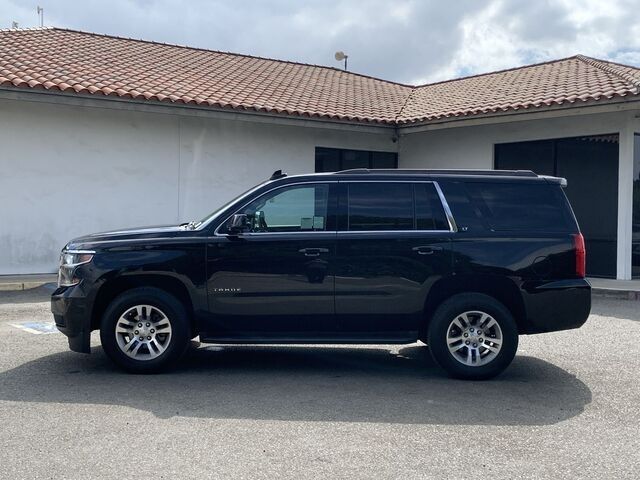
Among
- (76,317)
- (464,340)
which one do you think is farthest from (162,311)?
(464,340)

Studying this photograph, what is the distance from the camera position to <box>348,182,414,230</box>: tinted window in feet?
22.1

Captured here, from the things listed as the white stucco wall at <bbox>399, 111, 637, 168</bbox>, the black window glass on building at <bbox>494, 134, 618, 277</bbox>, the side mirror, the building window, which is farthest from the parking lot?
the building window

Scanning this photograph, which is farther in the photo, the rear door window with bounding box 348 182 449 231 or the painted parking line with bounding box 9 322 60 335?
the painted parking line with bounding box 9 322 60 335

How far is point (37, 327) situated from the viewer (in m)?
8.98

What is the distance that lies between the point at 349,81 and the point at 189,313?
54.4 feet

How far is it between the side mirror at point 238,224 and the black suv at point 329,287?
10mm

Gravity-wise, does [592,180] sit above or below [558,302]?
above

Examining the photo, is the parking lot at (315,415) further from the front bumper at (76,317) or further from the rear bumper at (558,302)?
the rear bumper at (558,302)

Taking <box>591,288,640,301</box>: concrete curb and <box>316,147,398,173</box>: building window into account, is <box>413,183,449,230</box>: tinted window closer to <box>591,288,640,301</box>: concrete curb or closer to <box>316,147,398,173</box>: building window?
<box>591,288,640,301</box>: concrete curb

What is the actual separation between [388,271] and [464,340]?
3.28ft

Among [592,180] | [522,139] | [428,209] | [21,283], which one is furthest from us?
[522,139]

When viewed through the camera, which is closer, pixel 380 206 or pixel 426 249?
pixel 426 249

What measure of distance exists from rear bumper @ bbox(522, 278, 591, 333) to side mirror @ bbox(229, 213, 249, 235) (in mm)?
2784

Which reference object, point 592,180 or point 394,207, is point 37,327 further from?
point 592,180
